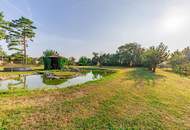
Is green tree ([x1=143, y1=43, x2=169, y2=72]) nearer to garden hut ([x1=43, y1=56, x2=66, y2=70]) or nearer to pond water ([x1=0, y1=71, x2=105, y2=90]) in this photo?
pond water ([x1=0, y1=71, x2=105, y2=90])

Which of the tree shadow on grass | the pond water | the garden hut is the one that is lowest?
the pond water

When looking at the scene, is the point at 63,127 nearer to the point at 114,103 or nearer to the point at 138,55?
the point at 114,103

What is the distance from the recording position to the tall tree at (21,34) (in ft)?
85.0

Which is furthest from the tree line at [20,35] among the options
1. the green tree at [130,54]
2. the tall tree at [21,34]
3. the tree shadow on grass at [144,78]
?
the tree shadow on grass at [144,78]

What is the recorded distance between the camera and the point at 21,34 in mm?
26859

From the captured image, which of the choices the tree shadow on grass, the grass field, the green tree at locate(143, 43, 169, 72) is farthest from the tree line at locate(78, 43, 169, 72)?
the grass field

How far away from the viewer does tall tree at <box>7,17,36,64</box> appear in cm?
2591

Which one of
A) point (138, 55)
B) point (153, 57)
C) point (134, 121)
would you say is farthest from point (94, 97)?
point (138, 55)

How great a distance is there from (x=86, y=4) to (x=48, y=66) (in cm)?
964

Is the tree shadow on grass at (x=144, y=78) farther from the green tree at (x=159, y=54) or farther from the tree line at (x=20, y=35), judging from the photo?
the tree line at (x=20, y=35)

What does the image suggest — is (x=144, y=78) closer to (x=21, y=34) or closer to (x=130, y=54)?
(x=130, y=54)

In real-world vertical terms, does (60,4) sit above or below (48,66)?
above

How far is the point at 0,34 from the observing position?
16203 mm

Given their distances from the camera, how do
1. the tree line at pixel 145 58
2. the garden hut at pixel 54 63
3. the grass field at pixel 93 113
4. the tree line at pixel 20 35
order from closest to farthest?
1. the grass field at pixel 93 113
2. the tree line at pixel 145 58
3. the garden hut at pixel 54 63
4. the tree line at pixel 20 35
